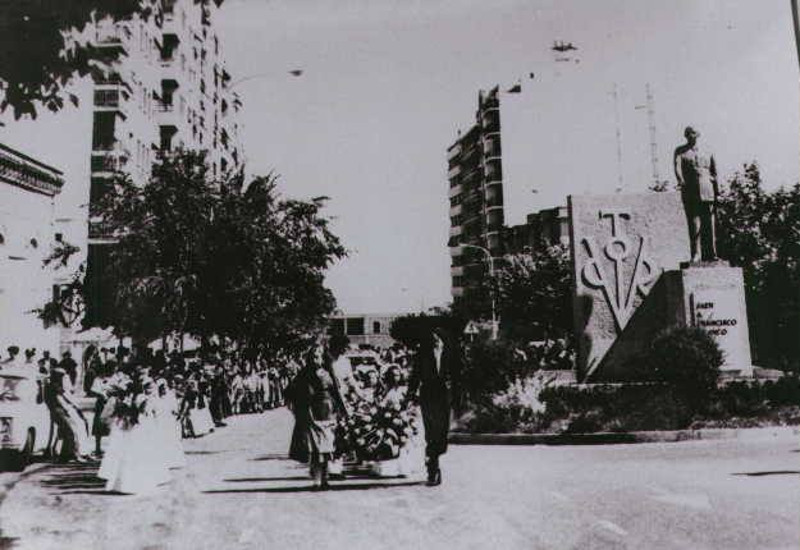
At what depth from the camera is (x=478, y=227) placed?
7650 cm

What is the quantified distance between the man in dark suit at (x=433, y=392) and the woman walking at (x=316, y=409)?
0.79 metres

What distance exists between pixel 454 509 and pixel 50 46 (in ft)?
15.0

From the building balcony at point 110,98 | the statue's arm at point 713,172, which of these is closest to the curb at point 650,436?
the statue's arm at point 713,172

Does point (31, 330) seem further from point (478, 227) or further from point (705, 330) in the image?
point (478, 227)

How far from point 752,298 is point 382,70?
6.96m

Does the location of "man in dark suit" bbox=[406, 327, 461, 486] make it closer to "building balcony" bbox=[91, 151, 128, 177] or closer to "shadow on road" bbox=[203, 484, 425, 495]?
"shadow on road" bbox=[203, 484, 425, 495]

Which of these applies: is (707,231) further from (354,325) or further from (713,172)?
(354,325)

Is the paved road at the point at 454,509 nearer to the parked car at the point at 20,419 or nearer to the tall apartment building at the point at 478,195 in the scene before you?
the parked car at the point at 20,419

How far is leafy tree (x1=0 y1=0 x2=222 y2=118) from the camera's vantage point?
20.5 feet

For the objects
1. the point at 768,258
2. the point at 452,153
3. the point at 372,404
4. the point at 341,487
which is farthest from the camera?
the point at 452,153

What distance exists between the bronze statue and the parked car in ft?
28.2

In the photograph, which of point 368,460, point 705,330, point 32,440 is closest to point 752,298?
point 705,330

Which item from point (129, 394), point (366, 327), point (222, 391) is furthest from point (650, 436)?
point (129, 394)

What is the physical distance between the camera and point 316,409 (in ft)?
28.7
